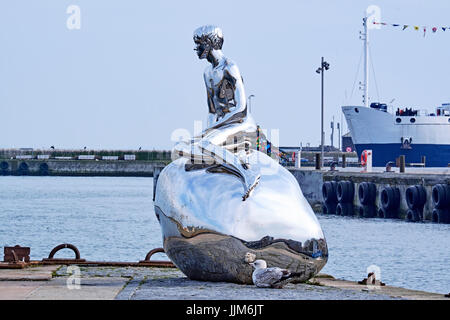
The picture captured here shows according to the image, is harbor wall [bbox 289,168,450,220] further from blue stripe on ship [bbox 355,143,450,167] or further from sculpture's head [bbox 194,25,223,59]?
sculpture's head [bbox 194,25,223,59]

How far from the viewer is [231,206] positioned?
12484 millimetres

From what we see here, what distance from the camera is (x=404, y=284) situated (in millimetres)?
25688

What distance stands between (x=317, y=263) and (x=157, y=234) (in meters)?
30.8

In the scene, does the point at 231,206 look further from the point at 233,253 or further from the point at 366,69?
the point at 366,69

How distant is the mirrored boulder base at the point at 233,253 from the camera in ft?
40.7

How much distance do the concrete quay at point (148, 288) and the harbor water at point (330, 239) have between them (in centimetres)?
1174

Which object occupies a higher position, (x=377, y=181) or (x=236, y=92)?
(x=236, y=92)

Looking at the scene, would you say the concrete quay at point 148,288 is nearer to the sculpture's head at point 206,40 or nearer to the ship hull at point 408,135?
the sculpture's head at point 206,40

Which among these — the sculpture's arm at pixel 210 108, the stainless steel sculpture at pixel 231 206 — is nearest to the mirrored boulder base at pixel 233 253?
the stainless steel sculpture at pixel 231 206

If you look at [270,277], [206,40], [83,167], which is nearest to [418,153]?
[83,167]

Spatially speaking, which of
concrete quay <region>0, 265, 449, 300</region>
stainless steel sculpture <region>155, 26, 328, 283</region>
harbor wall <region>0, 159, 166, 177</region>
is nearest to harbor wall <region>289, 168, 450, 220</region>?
concrete quay <region>0, 265, 449, 300</region>

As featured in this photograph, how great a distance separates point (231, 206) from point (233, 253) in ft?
1.85

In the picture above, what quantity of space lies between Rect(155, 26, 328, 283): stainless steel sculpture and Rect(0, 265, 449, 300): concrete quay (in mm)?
324
